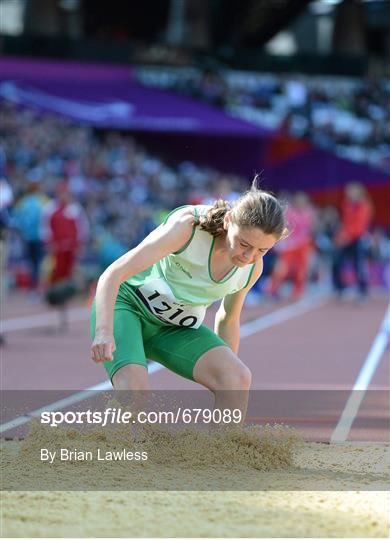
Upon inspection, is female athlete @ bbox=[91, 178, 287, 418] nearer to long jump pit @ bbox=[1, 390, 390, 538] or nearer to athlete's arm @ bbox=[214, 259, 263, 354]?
athlete's arm @ bbox=[214, 259, 263, 354]

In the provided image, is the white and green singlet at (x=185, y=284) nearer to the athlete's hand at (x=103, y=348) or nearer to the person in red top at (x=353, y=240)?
the athlete's hand at (x=103, y=348)

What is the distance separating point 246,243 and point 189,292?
55 cm

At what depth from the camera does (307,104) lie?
101ft

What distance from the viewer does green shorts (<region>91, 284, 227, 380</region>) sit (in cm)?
494

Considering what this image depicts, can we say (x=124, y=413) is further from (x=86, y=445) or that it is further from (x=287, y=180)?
(x=287, y=180)

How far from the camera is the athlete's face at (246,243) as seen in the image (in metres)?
4.59

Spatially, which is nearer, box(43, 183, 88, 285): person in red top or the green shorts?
the green shorts

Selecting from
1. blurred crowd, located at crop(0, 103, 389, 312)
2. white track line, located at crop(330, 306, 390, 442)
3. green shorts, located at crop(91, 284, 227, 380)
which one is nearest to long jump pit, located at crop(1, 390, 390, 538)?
green shorts, located at crop(91, 284, 227, 380)

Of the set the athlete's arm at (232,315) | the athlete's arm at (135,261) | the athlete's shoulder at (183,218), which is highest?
the athlete's shoulder at (183,218)

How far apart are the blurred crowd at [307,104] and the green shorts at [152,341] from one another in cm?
2265

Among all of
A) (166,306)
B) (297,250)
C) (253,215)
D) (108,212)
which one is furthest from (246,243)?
(108,212)

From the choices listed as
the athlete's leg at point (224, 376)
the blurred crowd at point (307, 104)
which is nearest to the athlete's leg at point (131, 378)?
the athlete's leg at point (224, 376)

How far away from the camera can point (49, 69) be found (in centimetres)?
2972

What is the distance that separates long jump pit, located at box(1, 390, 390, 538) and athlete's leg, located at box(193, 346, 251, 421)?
Answer: 0.16 meters
